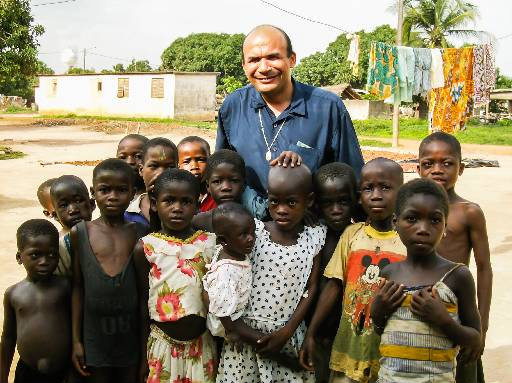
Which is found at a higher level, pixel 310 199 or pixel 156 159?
pixel 156 159

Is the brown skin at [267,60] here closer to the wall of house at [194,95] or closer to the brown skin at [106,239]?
the brown skin at [106,239]

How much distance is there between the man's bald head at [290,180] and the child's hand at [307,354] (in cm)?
63

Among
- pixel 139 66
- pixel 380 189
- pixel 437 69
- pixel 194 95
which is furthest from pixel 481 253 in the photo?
pixel 139 66

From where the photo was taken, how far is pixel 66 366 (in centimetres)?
265

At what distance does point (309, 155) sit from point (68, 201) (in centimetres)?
122

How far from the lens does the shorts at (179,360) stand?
2459 millimetres

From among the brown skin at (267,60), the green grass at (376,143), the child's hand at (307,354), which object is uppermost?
the brown skin at (267,60)

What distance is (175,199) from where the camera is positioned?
2488 mm

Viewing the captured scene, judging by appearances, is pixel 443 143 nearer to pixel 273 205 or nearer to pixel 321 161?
pixel 321 161

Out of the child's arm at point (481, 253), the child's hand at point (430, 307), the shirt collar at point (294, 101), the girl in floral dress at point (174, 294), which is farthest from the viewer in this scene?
the shirt collar at point (294, 101)

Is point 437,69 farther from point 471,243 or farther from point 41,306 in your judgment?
point 41,306

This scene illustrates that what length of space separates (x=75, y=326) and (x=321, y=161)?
1394 millimetres

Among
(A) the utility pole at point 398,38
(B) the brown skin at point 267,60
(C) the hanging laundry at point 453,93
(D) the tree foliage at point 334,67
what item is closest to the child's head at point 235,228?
(B) the brown skin at point 267,60

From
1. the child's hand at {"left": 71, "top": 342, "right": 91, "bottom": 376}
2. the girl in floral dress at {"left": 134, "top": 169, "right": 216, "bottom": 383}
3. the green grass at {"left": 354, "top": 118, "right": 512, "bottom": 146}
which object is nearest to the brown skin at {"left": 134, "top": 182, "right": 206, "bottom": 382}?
the girl in floral dress at {"left": 134, "top": 169, "right": 216, "bottom": 383}
